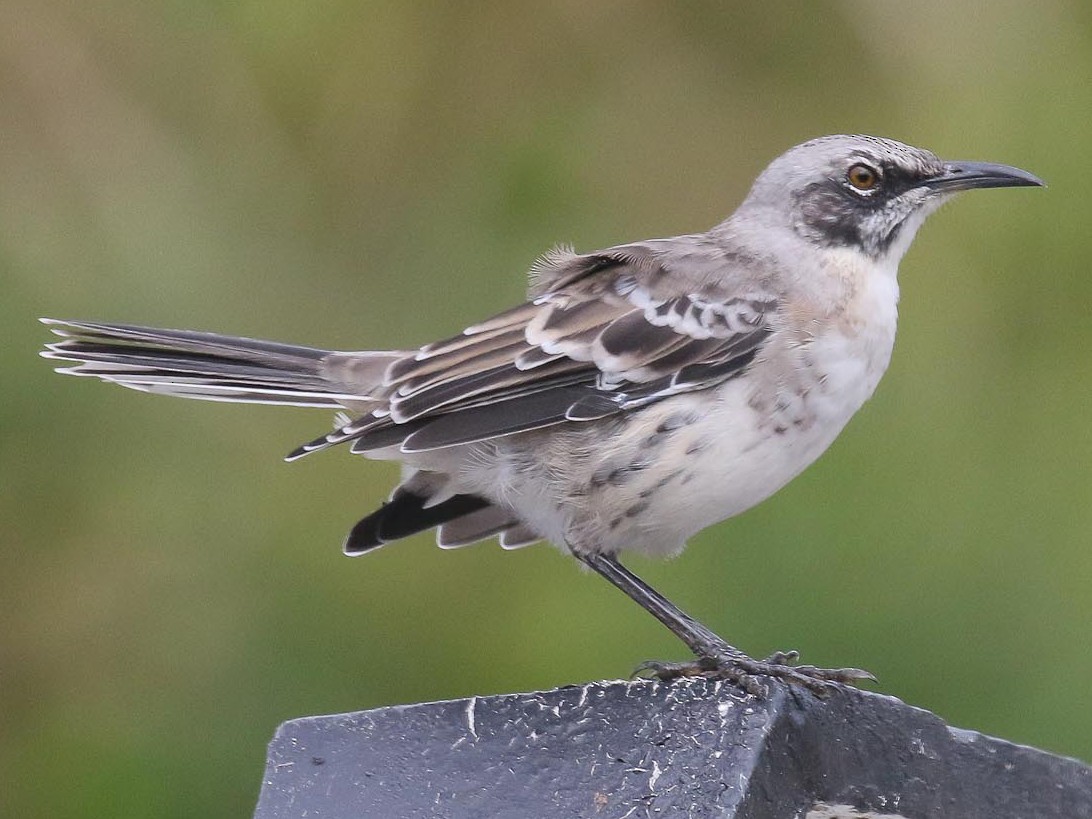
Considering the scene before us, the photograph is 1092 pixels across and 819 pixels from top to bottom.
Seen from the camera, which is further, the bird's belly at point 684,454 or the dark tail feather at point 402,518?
the dark tail feather at point 402,518

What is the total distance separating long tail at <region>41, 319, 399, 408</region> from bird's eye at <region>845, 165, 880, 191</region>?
1428mm

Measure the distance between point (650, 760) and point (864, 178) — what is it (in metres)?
2.45

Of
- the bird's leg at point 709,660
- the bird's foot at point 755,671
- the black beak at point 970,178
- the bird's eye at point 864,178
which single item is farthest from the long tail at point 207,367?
the black beak at point 970,178

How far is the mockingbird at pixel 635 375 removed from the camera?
427 centimetres

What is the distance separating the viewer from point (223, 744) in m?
5.79

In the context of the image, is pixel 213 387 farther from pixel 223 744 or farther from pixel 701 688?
pixel 701 688

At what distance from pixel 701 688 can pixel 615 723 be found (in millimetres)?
197

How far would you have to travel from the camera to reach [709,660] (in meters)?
3.99

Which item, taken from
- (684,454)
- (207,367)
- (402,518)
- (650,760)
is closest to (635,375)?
(684,454)

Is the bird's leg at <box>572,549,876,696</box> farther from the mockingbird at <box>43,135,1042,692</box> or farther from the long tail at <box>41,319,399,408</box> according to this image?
the long tail at <box>41,319,399,408</box>

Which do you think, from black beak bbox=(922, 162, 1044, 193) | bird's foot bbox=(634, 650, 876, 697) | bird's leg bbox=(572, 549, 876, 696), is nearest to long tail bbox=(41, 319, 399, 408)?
bird's leg bbox=(572, 549, 876, 696)

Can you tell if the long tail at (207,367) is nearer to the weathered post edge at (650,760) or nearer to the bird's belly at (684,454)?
the bird's belly at (684,454)

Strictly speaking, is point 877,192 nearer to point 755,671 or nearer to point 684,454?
point 684,454

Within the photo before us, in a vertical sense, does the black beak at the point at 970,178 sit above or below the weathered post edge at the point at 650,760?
above
